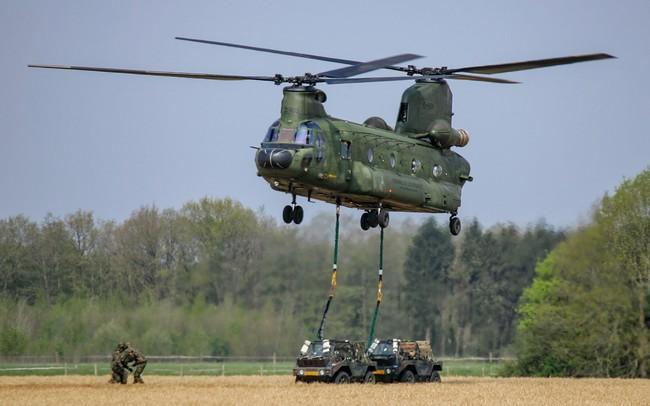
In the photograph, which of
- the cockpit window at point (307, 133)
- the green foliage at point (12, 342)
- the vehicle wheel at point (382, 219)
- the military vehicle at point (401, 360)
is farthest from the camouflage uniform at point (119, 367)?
the green foliage at point (12, 342)

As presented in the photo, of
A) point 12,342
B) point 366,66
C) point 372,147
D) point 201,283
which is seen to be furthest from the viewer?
point 201,283

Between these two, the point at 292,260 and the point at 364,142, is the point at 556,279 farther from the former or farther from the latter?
the point at 364,142

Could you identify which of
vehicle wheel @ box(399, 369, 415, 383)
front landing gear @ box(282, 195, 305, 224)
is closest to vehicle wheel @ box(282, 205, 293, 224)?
front landing gear @ box(282, 195, 305, 224)

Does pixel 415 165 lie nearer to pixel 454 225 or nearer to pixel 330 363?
pixel 454 225

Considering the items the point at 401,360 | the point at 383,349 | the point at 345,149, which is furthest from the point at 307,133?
the point at 401,360

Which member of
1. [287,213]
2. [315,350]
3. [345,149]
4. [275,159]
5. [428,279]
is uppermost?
[345,149]

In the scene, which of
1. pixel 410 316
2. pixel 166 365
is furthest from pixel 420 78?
pixel 410 316

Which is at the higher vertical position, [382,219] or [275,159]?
[275,159]

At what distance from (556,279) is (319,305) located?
38.3 ft

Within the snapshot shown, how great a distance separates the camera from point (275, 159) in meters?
37.8

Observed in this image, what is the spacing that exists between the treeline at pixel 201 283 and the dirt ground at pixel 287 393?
40.3ft

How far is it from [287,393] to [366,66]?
972 cm

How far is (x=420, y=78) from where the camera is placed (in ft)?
145

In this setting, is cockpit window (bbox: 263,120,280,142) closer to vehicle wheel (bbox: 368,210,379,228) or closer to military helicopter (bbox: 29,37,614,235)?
military helicopter (bbox: 29,37,614,235)
